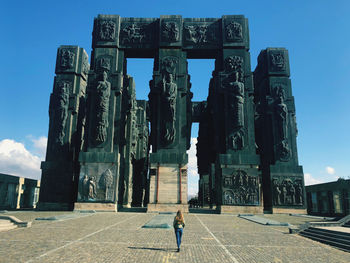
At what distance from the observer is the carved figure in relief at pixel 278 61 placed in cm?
3609

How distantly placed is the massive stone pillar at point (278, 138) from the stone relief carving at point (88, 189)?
2023 cm

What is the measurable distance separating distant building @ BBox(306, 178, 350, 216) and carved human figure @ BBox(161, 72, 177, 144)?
2098 centimetres

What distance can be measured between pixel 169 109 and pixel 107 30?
13.1 metres

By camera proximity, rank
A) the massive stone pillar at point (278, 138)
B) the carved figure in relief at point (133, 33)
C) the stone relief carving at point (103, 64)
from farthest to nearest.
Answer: the carved figure in relief at point (133, 33) < the stone relief carving at point (103, 64) < the massive stone pillar at point (278, 138)

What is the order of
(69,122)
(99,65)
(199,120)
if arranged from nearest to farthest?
(99,65) < (69,122) < (199,120)

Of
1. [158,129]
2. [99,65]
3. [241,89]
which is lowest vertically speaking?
[158,129]

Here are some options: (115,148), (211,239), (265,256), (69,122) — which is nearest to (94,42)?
(69,122)

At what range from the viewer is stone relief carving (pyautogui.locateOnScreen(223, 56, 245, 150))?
31.0m

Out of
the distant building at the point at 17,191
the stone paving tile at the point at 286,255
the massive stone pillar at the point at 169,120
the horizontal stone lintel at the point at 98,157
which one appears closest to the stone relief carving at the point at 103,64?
the massive stone pillar at the point at 169,120

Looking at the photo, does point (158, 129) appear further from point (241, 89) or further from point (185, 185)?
point (241, 89)

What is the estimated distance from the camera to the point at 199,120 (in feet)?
164

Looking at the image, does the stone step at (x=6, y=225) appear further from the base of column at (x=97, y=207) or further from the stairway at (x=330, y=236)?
the base of column at (x=97, y=207)

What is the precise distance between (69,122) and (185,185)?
18.4 metres

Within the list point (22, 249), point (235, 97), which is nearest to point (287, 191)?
point (235, 97)
